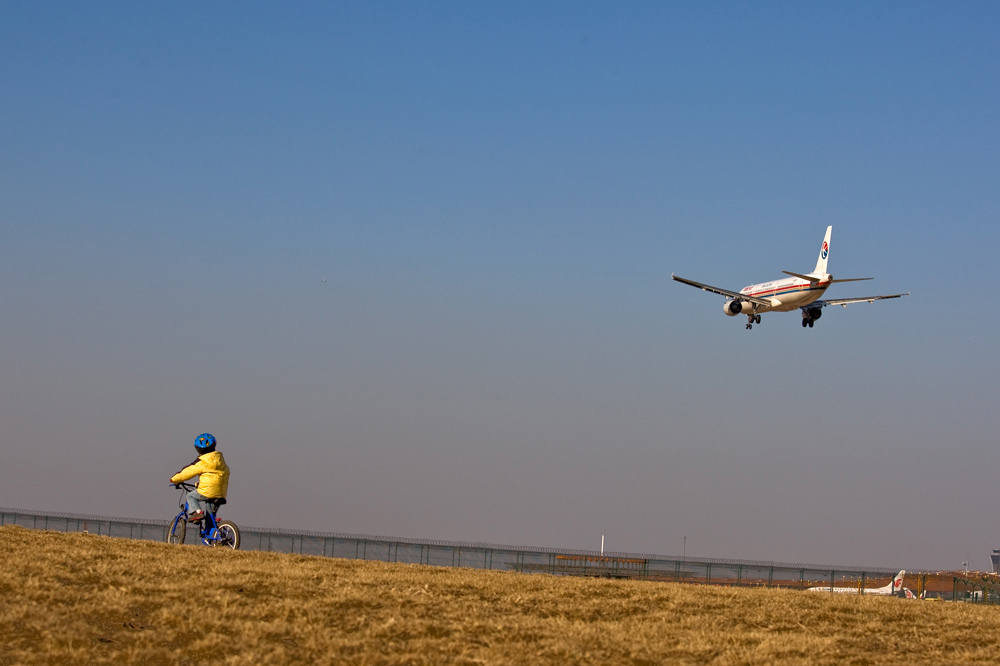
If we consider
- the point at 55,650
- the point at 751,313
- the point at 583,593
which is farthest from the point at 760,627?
the point at 751,313

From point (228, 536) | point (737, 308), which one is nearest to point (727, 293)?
point (737, 308)

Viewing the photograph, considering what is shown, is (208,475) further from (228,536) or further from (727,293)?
(727,293)

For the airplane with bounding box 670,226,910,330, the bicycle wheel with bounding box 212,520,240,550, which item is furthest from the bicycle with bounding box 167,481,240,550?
the airplane with bounding box 670,226,910,330

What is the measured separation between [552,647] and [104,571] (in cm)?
810

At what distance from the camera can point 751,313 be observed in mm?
79812

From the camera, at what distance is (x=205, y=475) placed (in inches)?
877

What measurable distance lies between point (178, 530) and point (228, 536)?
4.39 ft

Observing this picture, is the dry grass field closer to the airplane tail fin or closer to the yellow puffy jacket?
the yellow puffy jacket

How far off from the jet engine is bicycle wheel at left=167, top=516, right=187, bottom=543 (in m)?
61.7

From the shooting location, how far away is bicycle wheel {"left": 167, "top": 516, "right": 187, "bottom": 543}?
23.1 metres

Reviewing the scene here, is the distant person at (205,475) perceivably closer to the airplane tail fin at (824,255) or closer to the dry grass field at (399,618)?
the dry grass field at (399,618)

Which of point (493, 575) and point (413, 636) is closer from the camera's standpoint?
point (413, 636)

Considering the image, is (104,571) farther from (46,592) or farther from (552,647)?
(552,647)

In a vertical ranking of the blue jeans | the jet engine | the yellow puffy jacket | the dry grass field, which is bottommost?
the dry grass field
